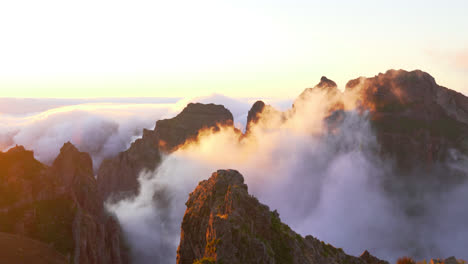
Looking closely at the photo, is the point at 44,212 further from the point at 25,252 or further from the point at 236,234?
the point at 236,234

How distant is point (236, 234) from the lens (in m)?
65.4

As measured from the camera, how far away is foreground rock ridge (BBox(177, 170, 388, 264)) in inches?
2525

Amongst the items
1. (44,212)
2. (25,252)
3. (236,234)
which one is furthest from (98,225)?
(236,234)

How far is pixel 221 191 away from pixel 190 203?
373 inches

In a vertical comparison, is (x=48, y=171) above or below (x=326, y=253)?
above

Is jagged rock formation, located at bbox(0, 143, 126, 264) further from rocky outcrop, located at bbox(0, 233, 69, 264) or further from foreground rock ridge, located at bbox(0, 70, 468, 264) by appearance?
rocky outcrop, located at bbox(0, 233, 69, 264)

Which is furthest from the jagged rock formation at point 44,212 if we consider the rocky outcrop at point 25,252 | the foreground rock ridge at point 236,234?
the foreground rock ridge at point 236,234

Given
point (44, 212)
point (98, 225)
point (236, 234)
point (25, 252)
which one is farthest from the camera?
point (98, 225)

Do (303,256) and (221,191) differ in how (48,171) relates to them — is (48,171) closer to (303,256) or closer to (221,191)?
(221,191)

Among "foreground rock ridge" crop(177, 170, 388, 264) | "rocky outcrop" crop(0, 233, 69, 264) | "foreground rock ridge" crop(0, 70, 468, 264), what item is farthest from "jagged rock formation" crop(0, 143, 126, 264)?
"foreground rock ridge" crop(177, 170, 388, 264)

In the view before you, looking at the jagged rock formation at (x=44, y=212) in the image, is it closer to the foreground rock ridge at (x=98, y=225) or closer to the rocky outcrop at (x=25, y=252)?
the foreground rock ridge at (x=98, y=225)

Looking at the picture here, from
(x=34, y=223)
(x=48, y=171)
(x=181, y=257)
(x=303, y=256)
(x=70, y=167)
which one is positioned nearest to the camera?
(x=303, y=256)

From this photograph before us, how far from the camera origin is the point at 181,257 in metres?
84.1

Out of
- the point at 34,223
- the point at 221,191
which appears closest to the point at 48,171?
the point at 34,223
